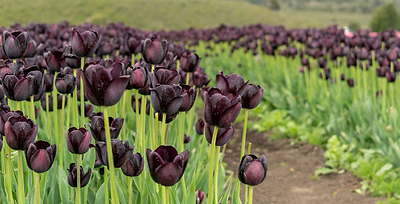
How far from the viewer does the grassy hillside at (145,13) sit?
107 ft

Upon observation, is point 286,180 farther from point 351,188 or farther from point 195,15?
point 195,15

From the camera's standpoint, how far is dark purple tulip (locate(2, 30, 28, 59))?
1.80 meters

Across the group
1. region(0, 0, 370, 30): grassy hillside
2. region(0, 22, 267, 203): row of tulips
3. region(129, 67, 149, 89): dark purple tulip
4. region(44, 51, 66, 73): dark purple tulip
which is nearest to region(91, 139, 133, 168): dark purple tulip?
region(0, 22, 267, 203): row of tulips

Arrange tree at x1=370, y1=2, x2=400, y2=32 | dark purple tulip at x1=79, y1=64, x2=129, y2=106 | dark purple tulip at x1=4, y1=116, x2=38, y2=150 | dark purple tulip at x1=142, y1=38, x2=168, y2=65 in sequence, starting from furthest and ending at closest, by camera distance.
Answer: tree at x1=370, y1=2, x2=400, y2=32
dark purple tulip at x1=142, y1=38, x2=168, y2=65
dark purple tulip at x1=4, y1=116, x2=38, y2=150
dark purple tulip at x1=79, y1=64, x2=129, y2=106

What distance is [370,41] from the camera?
4383mm

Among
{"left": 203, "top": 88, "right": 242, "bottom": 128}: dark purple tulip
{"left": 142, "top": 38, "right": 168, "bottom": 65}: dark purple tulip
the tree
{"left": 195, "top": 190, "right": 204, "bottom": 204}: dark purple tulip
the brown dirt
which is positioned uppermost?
the tree

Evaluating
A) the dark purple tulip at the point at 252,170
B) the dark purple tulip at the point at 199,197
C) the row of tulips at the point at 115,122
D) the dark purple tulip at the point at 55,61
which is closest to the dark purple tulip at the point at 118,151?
the row of tulips at the point at 115,122

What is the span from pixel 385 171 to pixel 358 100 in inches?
44.4

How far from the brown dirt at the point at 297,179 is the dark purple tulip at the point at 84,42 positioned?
216 cm

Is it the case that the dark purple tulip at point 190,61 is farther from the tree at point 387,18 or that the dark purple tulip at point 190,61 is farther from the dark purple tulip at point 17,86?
the tree at point 387,18

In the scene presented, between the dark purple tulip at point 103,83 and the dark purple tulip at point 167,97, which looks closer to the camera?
the dark purple tulip at point 103,83

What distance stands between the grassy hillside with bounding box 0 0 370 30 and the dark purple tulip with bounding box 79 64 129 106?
32326 millimetres

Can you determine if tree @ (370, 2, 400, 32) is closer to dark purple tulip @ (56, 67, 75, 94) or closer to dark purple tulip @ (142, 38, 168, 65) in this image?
dark purple tulip @ (142, 38, 168, 65)

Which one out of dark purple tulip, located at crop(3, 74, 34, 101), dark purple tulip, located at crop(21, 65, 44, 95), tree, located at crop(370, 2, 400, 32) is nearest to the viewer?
dark purple tulip, located at crop(3, 74, 34, 101)
